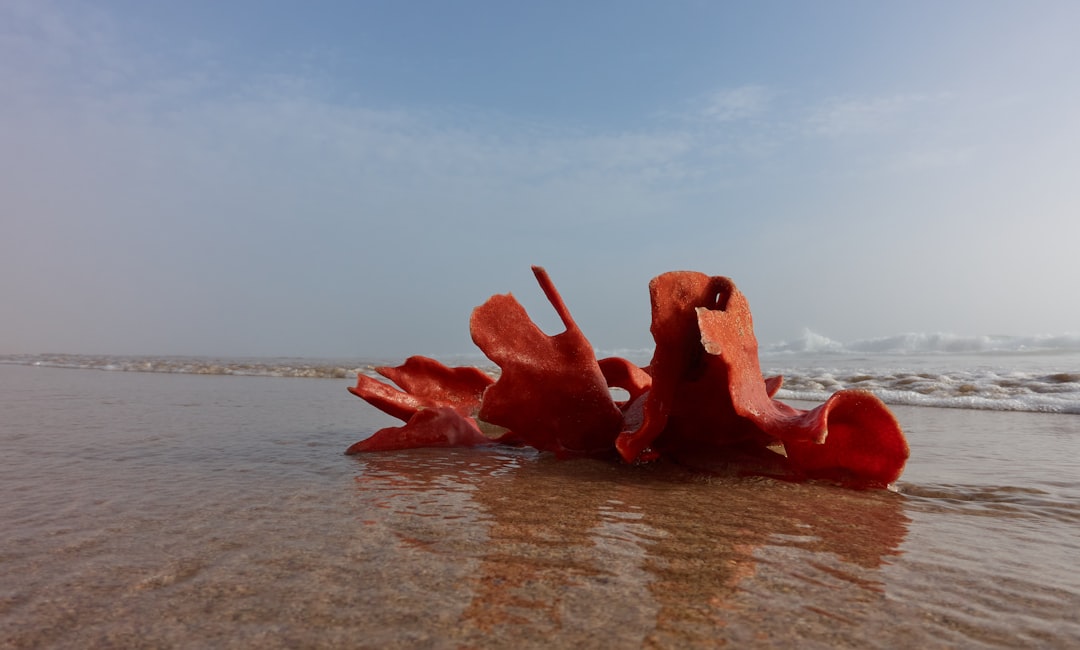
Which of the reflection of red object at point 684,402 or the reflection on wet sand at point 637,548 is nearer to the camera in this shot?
the reflection on wet sand at point 637,548

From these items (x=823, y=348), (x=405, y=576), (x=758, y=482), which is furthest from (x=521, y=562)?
(x=823, y=348)

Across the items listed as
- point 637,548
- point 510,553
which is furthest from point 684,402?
point 510,553

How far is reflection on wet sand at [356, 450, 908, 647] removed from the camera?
844 mm

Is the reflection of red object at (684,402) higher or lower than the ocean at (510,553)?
higher

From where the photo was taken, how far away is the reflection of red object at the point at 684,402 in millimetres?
1586

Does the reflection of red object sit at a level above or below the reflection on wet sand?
above

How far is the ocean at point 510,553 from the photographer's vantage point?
0.83 metres

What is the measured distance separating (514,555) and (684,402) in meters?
0.76

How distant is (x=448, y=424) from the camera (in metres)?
2.47

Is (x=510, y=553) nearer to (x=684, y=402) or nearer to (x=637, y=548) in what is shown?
(x=637, y=548)

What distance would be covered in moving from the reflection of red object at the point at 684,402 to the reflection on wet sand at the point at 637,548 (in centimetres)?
8

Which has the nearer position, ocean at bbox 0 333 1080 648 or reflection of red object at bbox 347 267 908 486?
ocean at bbox 0 333 1080 648

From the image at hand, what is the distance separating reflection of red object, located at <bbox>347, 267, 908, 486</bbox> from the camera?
5.20ft

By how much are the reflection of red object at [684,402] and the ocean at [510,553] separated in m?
0.08
